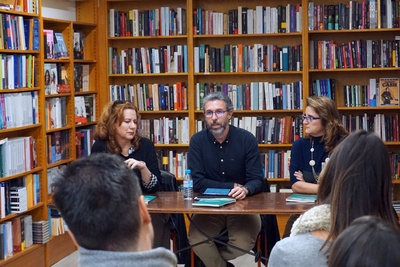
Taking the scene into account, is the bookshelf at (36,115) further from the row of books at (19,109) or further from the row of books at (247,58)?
the row of books at (247,58)

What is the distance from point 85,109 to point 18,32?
1422mm

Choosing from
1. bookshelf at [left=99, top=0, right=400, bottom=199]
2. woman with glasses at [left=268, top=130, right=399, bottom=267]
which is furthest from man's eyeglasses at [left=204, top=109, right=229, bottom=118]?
woman with glasses at [left=268, top=130, right=399, bottom=267]

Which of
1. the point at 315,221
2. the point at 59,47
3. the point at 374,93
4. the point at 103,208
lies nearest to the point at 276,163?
the point at 374,93

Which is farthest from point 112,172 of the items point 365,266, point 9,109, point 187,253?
point 9,109

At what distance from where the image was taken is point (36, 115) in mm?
5734

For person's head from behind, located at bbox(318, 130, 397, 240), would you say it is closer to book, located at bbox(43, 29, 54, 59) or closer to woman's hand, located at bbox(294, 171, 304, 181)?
woman's hand, located at bbox(294, 171, 304, 181)

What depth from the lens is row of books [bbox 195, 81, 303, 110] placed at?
266 inches

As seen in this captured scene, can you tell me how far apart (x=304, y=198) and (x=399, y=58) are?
8.86ft

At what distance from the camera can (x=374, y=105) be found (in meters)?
6.61

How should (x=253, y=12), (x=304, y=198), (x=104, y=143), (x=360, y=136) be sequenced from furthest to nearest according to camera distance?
(x=253, y=12) < (x=104, y=143) < (x=304, y=198) < (x=360, y=136)

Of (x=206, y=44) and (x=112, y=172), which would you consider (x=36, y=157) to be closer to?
(x=206, y=44)

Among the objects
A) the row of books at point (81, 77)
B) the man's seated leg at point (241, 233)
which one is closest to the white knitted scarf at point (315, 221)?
the man's seated leg at point (241, 233)

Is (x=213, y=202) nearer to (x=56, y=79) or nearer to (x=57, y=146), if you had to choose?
(x=57, y=146)

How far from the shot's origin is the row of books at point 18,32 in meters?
5.27
